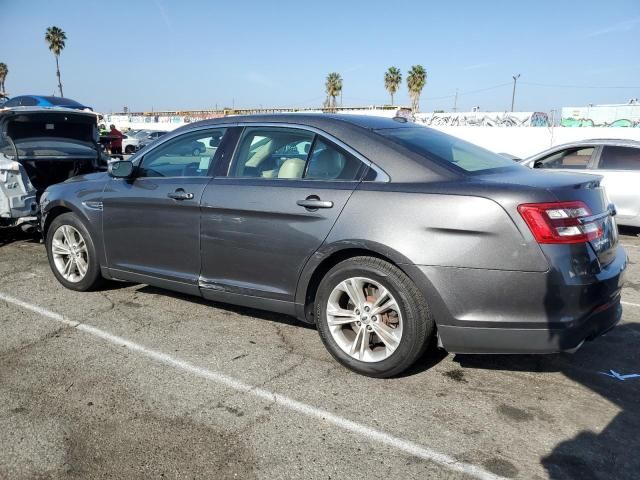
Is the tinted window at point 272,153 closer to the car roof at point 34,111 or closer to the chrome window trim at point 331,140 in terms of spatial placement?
the chrome window trim at point 331,140

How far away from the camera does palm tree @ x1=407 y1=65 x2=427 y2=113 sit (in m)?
58.9

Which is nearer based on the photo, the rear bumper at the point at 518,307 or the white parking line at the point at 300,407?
the white parking line at the point at 300,407

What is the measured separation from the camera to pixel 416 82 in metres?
59.5

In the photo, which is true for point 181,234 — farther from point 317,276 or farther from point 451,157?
point 451,157

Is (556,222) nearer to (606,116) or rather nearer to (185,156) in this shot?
(185,156)

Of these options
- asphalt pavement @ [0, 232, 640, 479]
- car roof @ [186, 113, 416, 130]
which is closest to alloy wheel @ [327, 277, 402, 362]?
asphalt pavement @ [0, 232, 640, 479]

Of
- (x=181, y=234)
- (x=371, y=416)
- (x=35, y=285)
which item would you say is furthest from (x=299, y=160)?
(x=35, y=285)

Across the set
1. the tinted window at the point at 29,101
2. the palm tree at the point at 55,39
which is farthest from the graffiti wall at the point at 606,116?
the palm tree at the point at 55,39

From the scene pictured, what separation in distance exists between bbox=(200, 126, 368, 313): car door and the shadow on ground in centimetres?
137

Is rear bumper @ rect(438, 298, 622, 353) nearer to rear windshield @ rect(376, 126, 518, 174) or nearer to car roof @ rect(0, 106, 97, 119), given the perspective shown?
rear windshield @ rect(376, 126, 518, 174)

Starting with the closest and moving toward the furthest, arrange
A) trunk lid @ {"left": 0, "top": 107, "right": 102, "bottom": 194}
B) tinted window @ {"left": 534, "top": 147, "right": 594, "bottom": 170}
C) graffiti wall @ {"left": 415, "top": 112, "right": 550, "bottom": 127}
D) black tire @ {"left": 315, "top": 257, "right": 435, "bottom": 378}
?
black tire @ {"left": 315, "top": 257, "right": 435, "bottom": 378} → trunk lid @ {"left": 0, "top": 107, "right": 102, "bottom": 194} → tinted window @ {"left": 534, "top": 147, "right": 594, "bottom": 170} → graffiti wall @ {"left": 415, "top": 112, "right": 550, "bottom": 127}

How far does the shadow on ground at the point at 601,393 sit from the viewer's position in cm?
251

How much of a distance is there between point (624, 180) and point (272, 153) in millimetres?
6306

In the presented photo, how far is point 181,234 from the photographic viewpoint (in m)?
4.12
